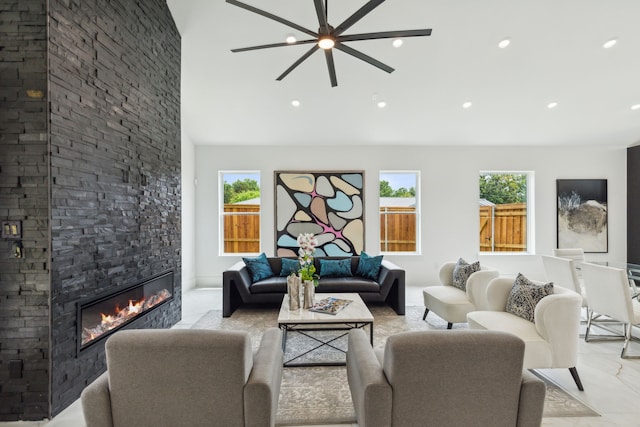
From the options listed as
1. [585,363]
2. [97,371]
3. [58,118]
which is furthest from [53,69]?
[585,363]

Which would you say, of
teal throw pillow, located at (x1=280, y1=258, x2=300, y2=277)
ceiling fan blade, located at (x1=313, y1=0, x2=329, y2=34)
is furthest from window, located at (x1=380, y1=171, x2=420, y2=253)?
ceiling fan blade, located at (x1=313, y1=0, x2=329, y2=34)

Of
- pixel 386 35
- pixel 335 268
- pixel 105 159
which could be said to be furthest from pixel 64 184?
pixel 335 268

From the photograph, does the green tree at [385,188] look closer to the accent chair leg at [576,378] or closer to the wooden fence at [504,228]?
the wooden fence at [504,228]

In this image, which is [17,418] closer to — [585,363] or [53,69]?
[53,69]

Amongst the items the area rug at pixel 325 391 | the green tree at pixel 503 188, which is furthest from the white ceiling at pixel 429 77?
the area rug at pixel 325 391

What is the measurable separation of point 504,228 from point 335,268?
377cm

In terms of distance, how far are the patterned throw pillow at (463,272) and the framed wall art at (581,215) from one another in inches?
142

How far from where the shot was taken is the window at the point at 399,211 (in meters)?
6.07

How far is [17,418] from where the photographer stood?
203cm

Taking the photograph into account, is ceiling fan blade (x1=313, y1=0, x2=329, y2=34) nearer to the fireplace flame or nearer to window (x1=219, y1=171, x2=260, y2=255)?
the fireplace flame

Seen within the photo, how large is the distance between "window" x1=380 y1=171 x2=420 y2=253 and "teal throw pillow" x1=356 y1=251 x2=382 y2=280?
148cm

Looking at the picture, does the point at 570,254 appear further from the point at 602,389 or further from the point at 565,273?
the point at 602,389

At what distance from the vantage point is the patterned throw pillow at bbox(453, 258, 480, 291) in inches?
143

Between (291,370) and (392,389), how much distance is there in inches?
59.0
